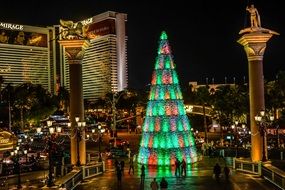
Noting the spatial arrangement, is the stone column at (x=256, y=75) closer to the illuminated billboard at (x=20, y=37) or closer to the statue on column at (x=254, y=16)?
the statue on column at (x=254, y=16)

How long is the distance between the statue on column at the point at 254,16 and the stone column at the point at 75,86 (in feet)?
35.1

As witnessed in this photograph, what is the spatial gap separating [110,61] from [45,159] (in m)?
145

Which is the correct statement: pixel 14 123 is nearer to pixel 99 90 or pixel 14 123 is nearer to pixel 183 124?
pixel 183 124

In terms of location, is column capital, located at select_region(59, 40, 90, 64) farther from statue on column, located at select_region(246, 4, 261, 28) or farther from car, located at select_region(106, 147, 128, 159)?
car, located at select_region(106, 147, 128, 159)

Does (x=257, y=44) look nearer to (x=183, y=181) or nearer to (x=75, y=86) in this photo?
(x=183, y=181)

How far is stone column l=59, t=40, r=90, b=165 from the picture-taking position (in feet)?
108

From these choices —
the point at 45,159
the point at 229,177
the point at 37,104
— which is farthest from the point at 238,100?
the point at 229,177

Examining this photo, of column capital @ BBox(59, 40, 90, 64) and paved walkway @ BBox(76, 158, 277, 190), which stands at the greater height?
column capital @ BBox(59, 40, 90, 64)

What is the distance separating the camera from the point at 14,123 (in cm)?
7669

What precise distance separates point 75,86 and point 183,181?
955 centimetres

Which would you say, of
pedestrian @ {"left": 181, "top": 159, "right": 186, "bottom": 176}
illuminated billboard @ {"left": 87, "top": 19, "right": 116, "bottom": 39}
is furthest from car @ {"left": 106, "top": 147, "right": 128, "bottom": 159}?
illuminated billboard @ {"left": 87, "top": 19, "right": 116, "bottom": 39}

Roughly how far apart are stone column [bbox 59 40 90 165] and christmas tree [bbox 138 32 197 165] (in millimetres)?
6318

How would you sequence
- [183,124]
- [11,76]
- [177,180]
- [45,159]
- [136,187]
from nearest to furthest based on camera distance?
[136,187], [177,180], [183,124], [45,159], [11,76]

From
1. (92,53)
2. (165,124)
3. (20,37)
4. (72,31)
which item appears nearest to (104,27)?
(92,53)
